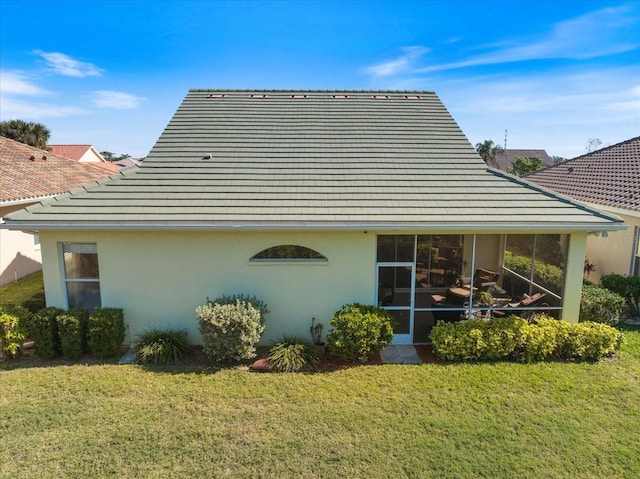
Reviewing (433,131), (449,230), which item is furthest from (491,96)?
(449,230)

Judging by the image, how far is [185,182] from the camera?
31.6 feet

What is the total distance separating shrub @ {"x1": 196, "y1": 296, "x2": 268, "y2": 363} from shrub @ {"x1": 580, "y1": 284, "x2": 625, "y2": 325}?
8.38 m

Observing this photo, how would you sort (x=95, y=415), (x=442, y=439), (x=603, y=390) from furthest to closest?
1. (x=603, y=390)
2. (x=95, y=415)
3. (x=442, y=439)

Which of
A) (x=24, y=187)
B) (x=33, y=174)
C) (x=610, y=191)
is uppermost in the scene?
(x=33, y=174)

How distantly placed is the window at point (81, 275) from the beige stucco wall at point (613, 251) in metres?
14.1

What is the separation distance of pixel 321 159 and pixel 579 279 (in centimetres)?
728

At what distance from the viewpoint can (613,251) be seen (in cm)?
1245

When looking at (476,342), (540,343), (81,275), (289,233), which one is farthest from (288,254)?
(540,343)

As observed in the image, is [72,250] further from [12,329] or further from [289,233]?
[289,233]

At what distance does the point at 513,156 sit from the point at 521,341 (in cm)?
6195

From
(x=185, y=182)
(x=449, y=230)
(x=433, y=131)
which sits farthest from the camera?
(x=433, y=131)

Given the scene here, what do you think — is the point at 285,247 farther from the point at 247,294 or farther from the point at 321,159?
the point at 321,159

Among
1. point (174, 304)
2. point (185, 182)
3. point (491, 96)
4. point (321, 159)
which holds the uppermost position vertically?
point (491, 96)

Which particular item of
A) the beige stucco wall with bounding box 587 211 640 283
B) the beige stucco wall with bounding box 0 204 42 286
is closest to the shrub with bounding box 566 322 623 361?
the beige stucco wall with bounding box 587 211 640 283
